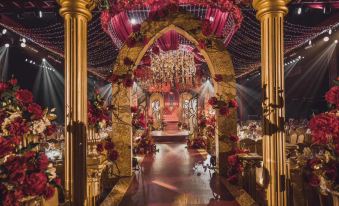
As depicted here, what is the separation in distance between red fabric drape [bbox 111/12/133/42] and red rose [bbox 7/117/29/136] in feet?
12.3

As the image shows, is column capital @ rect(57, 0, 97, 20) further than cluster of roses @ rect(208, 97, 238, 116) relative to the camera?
No

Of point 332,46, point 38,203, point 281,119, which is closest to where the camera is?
point 38,203

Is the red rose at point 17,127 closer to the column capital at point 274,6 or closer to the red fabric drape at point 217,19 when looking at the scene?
the column capital at point 274,6

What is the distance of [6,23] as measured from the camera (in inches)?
259

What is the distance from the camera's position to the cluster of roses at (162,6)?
4680mm

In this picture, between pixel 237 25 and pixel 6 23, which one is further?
pixel 6 23

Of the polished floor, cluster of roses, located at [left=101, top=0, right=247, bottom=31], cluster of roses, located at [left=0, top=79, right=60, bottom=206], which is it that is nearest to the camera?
cluster of roses, located at [left=0, top=79, right=60, bottom=206]

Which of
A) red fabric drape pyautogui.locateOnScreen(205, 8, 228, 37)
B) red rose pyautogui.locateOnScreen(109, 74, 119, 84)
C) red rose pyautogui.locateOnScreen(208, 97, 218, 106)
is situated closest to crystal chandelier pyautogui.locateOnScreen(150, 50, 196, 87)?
red fabric drape pyautogui.locateOnScreen(205, 8, 228, 37)

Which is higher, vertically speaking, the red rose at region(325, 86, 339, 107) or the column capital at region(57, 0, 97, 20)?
the column capital at region(57, 0, 97, 20)

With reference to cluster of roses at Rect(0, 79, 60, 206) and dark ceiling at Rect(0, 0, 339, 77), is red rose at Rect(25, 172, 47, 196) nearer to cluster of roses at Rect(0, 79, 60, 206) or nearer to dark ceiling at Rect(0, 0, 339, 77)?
cluster of roses at Rect(0, 79, 60, 206)

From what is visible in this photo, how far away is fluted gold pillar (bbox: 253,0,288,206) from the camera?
10.5 ft

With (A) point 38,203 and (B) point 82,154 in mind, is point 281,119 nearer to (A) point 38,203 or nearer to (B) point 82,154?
(B) point 82,154

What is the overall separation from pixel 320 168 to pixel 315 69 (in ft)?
40.5

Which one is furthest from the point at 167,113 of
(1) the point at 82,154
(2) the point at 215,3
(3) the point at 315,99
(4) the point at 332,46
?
(1) the point at 82,154
